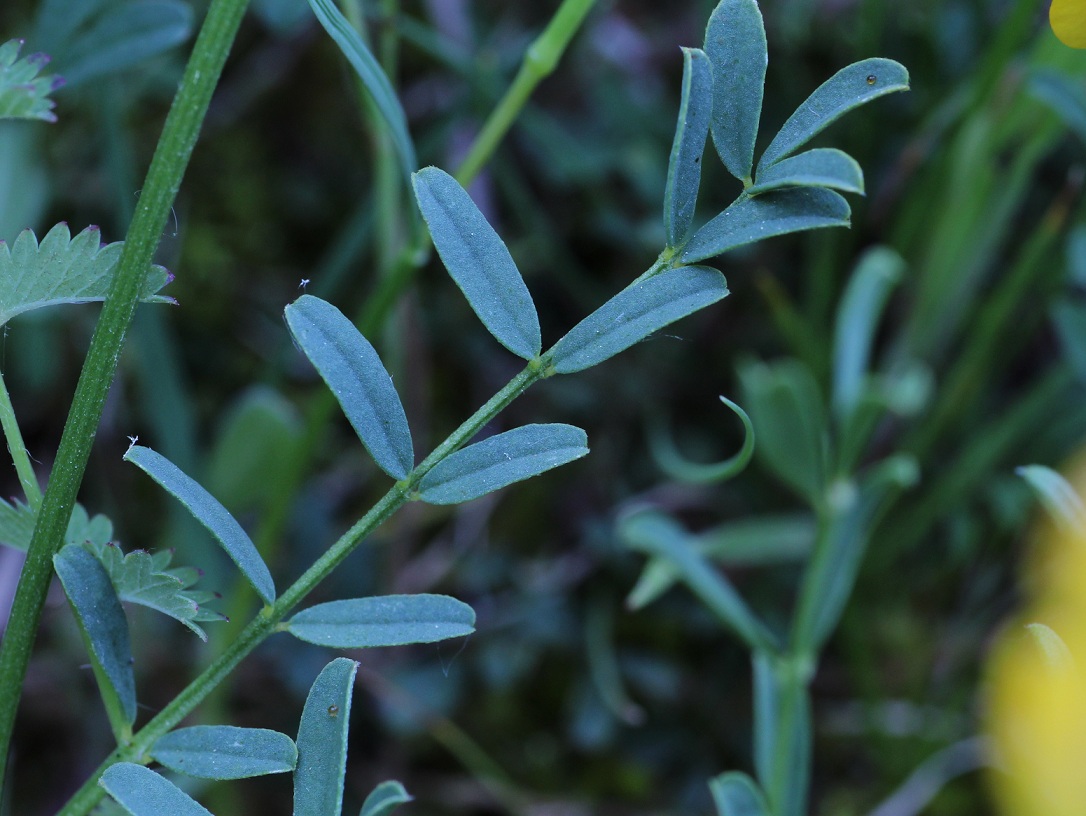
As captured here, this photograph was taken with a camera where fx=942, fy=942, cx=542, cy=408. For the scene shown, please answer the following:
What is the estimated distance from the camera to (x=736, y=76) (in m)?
0.36

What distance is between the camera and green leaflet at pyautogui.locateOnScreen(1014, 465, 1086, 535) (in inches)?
15.4

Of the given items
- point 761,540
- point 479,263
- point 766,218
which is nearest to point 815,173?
point 766,218

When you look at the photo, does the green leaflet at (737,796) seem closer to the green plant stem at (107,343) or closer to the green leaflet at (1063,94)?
the green plant stem at (107,343)

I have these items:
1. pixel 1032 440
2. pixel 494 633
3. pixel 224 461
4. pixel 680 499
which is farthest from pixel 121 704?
pixel 1032 440

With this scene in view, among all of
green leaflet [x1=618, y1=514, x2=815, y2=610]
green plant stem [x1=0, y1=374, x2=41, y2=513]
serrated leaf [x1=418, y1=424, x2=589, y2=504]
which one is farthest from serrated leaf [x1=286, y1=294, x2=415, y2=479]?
green leaflet [x1=618, y1=514, x2=815, y2=610]

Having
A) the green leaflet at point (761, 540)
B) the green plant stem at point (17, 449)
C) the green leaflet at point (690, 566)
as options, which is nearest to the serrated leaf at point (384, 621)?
the green plant stem at point (17, 449)

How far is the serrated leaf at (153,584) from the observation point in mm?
353

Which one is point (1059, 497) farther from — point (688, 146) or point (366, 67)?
point (366, 67)

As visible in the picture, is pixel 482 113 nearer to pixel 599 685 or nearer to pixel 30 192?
pixel 30 192

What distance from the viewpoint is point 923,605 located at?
1005mm

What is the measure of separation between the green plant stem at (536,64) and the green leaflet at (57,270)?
10.4 inches

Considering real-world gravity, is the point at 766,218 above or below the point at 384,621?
above

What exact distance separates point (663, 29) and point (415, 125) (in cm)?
34

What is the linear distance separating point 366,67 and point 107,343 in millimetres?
203
